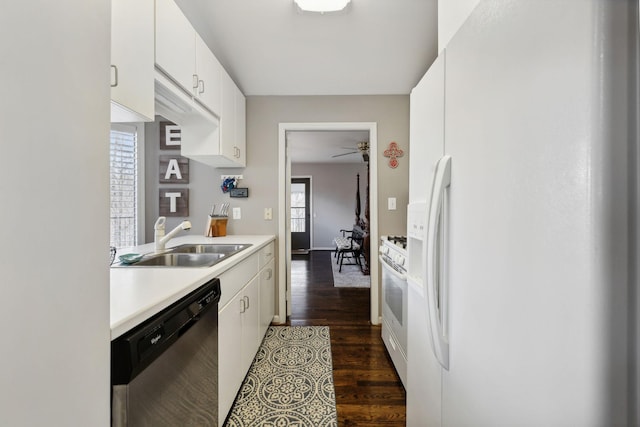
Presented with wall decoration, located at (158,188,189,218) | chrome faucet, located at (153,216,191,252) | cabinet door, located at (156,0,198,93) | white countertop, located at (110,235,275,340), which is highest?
cabinet door, located at (156,0,198,93)

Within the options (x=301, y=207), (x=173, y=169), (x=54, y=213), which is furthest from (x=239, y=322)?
(x=301, y=207)

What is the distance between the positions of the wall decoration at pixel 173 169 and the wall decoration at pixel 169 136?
10 centimetres

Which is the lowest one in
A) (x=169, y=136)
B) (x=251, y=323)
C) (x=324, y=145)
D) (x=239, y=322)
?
(x=251, y=323)

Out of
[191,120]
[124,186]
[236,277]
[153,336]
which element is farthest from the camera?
[124,186]

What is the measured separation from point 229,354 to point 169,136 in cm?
217

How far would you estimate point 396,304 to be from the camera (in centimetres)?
198

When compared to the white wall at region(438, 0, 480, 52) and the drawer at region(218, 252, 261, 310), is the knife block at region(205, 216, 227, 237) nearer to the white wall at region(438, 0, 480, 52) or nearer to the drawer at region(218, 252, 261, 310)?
the drawer at region(218, 252, 261, 310)

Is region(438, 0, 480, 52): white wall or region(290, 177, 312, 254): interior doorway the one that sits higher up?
region(438, 0, 480, 52): white wall

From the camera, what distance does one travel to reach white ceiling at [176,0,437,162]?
205 centimetres

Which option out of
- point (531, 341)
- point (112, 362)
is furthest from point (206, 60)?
point (531, 341)

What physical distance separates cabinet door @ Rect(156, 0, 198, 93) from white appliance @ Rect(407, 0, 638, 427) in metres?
1.31

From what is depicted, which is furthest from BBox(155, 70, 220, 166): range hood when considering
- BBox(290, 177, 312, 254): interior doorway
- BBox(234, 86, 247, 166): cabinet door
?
BBox(290, 177, 312, 254): interior doorway

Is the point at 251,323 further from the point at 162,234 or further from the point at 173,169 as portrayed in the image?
the point at 173,169

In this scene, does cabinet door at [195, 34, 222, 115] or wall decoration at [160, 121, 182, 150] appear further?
wall decoration at [160, 121, 182, 150]
